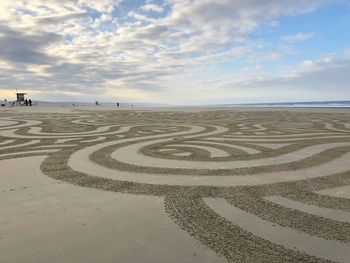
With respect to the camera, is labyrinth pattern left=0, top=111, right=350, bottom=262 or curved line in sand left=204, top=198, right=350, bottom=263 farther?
labyrinth pattern left=0, top=111, right=350, bottom=262

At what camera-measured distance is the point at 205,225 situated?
20.2 feet

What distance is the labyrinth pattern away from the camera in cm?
558

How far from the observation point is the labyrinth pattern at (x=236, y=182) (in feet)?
18.3

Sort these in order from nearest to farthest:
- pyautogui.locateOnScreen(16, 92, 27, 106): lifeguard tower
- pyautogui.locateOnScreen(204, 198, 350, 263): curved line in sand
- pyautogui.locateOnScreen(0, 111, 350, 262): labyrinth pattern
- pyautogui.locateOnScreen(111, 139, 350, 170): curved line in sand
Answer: pyautogui.locateOnScreen(204, 198, 350, 263): curved line in sand → pyautogui.locateOnScreen(0, 111, 350, 262): labyrinth pattern → pyautogui.locateOnScreen(111, 139, 350, 170): curved line in sand → pyautogui.locateOnScreen(16, 92, 27, 106): lifeguard tower

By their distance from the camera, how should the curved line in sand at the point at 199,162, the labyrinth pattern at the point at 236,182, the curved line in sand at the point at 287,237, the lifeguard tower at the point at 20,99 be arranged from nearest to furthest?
the curved line in sand at the point at 287,237
the labyrinth pattern at the point at 236,182
the curved line in sand at the point at 199,162
the lifeguard tower at the point at 20,99

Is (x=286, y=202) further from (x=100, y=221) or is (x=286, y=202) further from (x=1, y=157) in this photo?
(x=1, y=157)

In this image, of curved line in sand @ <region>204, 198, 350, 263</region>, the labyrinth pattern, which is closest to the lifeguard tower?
the labyrinth pattern

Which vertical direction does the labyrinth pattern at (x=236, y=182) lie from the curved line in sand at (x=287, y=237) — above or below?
above

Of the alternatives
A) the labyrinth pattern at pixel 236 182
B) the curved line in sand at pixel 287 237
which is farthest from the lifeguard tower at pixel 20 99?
the curved line in sand at pixel 287 237

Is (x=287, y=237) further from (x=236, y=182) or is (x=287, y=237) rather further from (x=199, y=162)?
(x=199, y=162)

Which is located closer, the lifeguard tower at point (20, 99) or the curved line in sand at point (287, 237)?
the curved line in sand at point (287, 237)

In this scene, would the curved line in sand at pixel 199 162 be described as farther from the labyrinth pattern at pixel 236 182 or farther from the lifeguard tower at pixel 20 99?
the lifeguard tower at pixel 20 99

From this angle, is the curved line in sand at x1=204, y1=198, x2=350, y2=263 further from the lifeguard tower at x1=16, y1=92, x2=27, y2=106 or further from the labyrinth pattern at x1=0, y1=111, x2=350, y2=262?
the lifeguard tower at x1=16, y1=92, x2=27, y2=106

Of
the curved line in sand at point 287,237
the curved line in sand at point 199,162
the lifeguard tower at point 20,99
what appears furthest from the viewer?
the lifeguard tower at point 20,99
